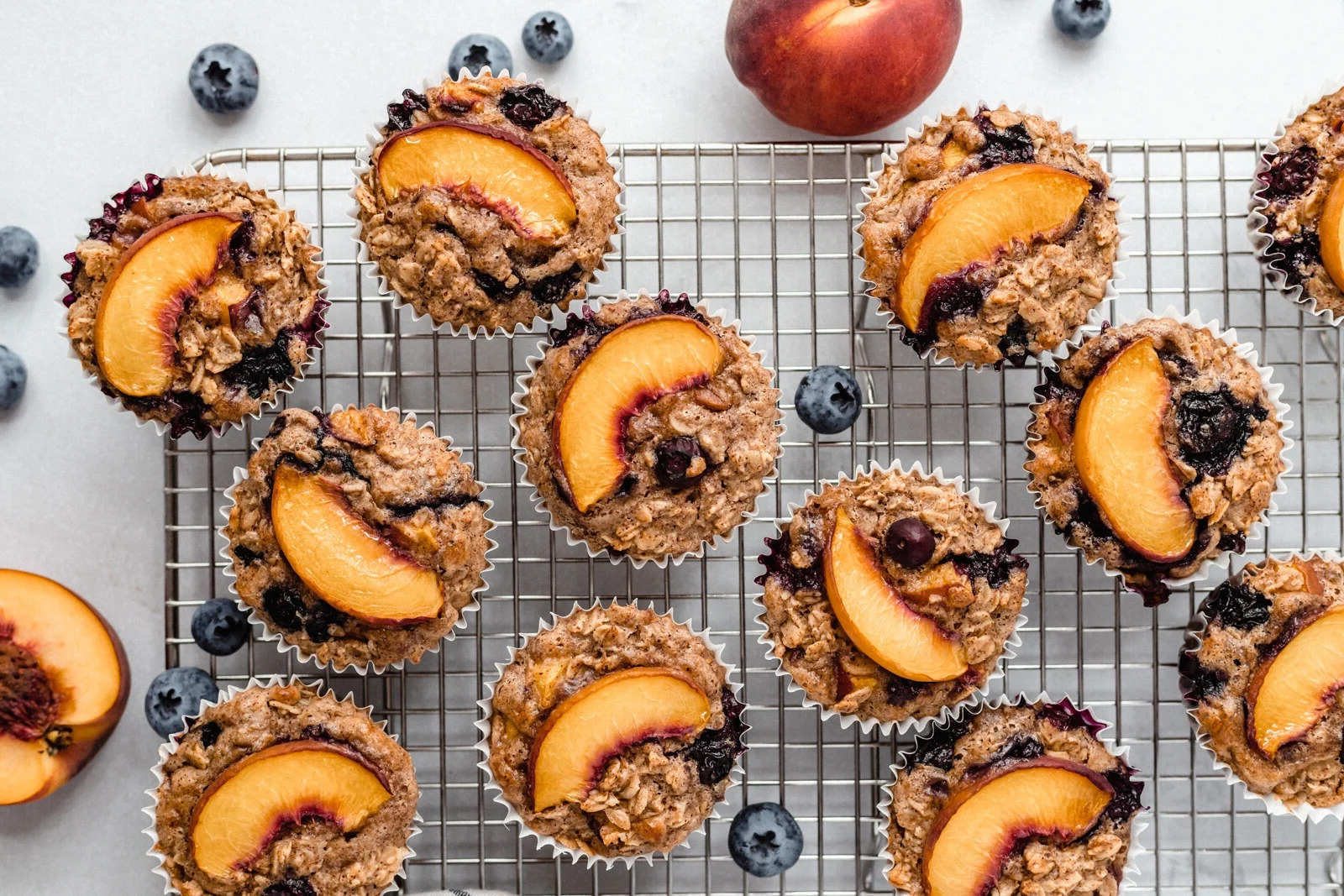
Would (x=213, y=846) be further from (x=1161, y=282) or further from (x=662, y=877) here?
(x=1161, y=282)

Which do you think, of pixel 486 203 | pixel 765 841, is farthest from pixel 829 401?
pixel 765 841

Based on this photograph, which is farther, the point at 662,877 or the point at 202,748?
the point at 662,877

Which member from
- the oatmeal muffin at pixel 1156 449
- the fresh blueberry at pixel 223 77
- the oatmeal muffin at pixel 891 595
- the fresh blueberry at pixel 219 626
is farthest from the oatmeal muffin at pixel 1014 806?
the fresh blueberry at pixel 223 77

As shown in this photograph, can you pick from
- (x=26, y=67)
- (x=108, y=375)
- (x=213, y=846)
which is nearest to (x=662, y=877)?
(x=213, y=846)

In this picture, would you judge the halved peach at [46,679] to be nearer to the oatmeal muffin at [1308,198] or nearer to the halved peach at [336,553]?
the halved peach at [336,553]

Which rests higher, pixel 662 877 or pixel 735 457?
pixel 735 457

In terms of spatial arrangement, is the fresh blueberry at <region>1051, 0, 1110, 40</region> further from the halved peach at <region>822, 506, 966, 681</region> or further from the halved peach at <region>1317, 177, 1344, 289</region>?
the halved peach at <region>822, 506, 966, 681</region>
